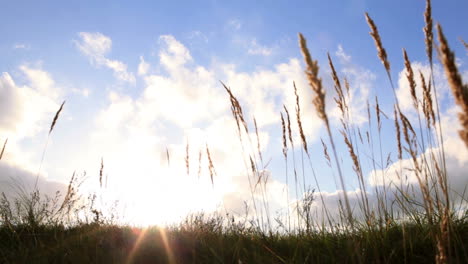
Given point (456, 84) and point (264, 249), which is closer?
point (456, 84)

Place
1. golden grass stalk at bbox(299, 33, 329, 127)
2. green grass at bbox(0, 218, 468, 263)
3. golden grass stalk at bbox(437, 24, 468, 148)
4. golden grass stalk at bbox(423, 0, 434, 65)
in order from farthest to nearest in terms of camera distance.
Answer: green grass at bbox(0, 218, 468, 263)
golden grass stalk at bbox(423, 0, 434, 65)
golden grass stalk at bbox(299, 33, 329, 127)
golden grass stalk at bbox(437, 24, 468, 148)

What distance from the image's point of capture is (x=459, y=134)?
938mm

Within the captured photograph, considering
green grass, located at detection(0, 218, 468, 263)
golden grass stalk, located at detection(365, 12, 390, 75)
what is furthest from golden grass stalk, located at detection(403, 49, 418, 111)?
green grass, located at detection(0, 218, 468, 263)

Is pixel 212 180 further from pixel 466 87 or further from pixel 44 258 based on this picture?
pixel 466 87

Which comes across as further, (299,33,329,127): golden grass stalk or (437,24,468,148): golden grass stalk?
(299,33,329,127): golden grass stalk

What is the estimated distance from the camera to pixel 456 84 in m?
0.93

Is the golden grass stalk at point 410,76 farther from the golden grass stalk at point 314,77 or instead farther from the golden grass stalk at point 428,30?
the golden grass stalk at point 314,77

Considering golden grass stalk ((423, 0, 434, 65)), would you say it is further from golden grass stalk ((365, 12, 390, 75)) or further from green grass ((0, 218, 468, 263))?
green grass ((0, 218, 468, 263))

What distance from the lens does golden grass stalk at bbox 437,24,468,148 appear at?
0.90 m

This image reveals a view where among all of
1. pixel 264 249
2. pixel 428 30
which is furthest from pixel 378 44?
pixel 264 249

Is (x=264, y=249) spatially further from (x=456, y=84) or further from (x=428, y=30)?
(x=456, y=84)

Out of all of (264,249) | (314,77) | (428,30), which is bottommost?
(264,249)

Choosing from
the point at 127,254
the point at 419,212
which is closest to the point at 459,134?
the point at 419,212

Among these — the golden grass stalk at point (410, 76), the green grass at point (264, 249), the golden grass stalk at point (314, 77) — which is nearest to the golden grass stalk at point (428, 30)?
the golden grass stalk at point (410, 76)
